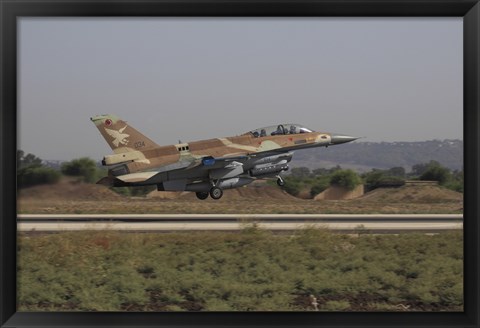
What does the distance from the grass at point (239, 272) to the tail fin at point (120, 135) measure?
612cm

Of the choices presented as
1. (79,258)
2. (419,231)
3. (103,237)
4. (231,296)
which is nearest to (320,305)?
(231,296)

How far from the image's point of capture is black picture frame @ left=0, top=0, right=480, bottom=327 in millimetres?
6422

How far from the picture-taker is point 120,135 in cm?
2300

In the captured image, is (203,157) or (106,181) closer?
(106,181)

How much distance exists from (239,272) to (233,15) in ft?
26.9

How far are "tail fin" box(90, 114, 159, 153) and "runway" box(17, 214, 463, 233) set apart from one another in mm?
2958

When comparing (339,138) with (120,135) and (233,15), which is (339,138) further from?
A: (233,15)

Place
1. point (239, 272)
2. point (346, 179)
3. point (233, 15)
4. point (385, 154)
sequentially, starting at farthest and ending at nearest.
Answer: point (385, 154)
point (346, 179)
point (239, 272)
point (233, 15)

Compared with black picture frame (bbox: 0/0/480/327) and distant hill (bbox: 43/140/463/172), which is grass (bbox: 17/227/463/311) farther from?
distant hill (bbox: 43/140/463/172)

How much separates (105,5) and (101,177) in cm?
1450

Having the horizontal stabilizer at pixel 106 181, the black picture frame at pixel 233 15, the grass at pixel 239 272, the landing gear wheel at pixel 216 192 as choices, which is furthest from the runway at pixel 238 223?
the black picture frame at pixel 233 15

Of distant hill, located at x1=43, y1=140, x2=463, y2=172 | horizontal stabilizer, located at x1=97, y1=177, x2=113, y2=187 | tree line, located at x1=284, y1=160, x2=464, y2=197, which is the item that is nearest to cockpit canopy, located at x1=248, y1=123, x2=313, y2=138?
horizontal stabilizer, located at x1=97, y1=177, x2=113, y2=187

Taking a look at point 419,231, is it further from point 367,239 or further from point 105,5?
point 105,5

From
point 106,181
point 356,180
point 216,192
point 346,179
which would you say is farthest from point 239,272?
point 346,179
